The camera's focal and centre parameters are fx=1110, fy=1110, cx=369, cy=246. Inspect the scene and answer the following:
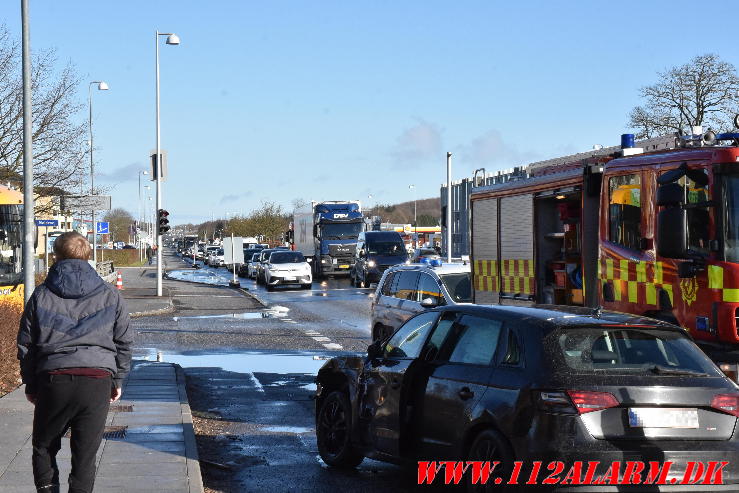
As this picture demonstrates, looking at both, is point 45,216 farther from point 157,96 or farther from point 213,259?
point 213,259

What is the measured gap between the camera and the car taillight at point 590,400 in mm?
6371

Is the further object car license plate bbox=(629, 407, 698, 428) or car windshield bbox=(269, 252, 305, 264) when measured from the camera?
car windshield bbox=(269, 252, 305, 264)

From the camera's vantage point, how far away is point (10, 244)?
23.9 metres

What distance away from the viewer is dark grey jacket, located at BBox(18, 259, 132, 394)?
6086 mm

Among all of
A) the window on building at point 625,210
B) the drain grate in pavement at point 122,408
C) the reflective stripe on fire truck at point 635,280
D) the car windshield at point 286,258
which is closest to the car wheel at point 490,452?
the reflective stripe on fire truck at point 635,280

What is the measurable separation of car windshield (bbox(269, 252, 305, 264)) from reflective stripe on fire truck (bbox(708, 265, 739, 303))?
123 ft

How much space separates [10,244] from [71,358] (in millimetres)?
18862

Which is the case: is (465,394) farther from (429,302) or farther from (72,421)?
(429,302)

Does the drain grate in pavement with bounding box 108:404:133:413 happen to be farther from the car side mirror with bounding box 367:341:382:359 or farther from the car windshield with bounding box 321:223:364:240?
the car windshield with bounding box 321:223:364:240

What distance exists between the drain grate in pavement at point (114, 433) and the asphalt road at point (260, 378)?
29.1 inches

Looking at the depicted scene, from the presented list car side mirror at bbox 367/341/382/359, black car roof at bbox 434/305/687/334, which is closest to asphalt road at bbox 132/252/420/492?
car side mirror at bbox 367/341/382/359

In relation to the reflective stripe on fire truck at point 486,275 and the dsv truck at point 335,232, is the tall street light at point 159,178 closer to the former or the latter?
the dsv truck at point 335,232

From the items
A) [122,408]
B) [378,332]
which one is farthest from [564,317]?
[378,332]

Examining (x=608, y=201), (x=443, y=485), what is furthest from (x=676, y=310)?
(x=443, y=485)
